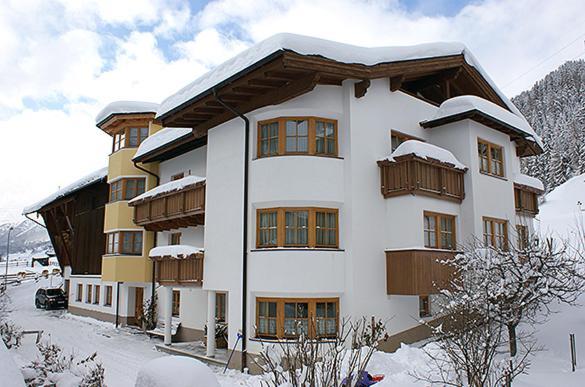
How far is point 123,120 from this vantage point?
83.3ft

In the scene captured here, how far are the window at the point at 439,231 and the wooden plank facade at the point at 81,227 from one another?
65.3ft

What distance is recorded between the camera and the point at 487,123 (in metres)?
17.8

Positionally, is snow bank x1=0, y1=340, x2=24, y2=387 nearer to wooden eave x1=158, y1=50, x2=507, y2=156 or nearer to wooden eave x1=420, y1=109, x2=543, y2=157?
wooden eave x1=158, y1=50, x2=507, y2=156

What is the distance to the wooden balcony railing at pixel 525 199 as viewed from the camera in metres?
20.3

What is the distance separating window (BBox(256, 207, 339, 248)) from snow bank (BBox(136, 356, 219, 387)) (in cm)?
951

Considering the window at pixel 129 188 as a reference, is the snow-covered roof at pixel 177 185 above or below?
below

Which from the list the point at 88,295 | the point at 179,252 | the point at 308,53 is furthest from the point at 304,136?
the point at 88,295

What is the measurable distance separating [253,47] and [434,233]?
7.79 metres

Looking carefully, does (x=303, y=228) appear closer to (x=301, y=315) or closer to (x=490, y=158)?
(x=301, y=315)

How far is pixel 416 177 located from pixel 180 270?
858 cm

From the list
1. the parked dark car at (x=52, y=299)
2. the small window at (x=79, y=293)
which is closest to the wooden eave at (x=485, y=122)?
the small window at (x=79, y=293)

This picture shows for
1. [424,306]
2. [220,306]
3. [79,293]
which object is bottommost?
[79,293]

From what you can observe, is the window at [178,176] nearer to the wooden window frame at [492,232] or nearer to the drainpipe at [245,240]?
the drainpipe at [245,240]

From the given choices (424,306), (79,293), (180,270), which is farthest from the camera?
(79,293)
